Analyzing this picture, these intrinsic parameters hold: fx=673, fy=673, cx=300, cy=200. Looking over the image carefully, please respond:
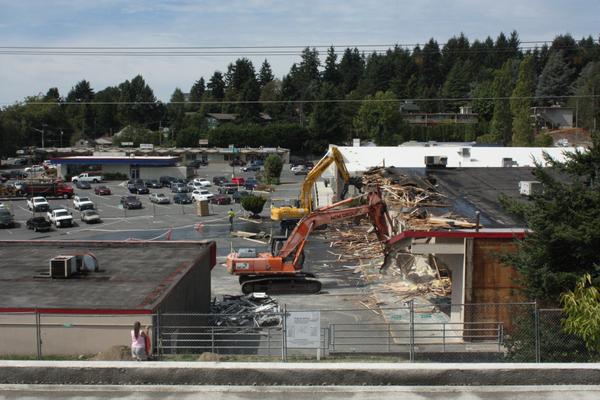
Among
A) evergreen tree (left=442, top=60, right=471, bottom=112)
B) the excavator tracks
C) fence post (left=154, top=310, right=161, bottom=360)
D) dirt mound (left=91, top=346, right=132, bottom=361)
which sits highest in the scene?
evergreen tree (left=442, top=60, right=471, bottom=112)

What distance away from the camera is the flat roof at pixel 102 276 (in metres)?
17.4

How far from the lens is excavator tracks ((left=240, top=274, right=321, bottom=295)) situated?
27.8 metres

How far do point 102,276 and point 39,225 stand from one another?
2955cm

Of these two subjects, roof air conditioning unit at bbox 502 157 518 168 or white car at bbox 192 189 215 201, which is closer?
roof air conditioning unit at bbox 502 157 518 168

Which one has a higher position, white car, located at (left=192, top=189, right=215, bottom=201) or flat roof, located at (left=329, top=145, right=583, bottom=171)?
flat roof, located at (left=329, top=145, right=583, bottom=171)

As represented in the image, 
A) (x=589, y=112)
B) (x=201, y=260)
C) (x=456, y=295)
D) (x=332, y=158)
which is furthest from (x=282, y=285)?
(x=589, y=112)

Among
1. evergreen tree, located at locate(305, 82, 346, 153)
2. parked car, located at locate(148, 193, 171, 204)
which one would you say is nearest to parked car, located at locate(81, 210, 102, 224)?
parked car, located at locate(148, 193, 171, 204)

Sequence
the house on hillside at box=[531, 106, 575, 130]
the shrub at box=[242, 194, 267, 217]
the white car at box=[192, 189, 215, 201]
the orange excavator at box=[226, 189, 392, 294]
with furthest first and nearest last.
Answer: the house on hillside at box=[531, 106, 575, 130]
the white car at box=[192, 189, 215, 201]
the shrub at box=[242, 194, 267, 217]
the orange excavator at box=[226, 189, 392, 294]

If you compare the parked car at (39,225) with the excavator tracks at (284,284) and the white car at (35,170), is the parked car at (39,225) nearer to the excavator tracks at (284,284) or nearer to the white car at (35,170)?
the excavator tracks at (284,284)

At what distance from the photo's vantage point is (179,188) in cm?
7181

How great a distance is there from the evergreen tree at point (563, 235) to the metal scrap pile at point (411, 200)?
21.6 ft

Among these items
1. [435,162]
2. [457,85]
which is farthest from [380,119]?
[435,162]

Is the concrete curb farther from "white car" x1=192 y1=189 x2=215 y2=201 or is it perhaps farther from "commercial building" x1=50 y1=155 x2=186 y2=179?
"commercial building" x1=50 y1=155 x2=186 y2=179

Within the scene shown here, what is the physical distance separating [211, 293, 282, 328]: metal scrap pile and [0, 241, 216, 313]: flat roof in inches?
68.2
